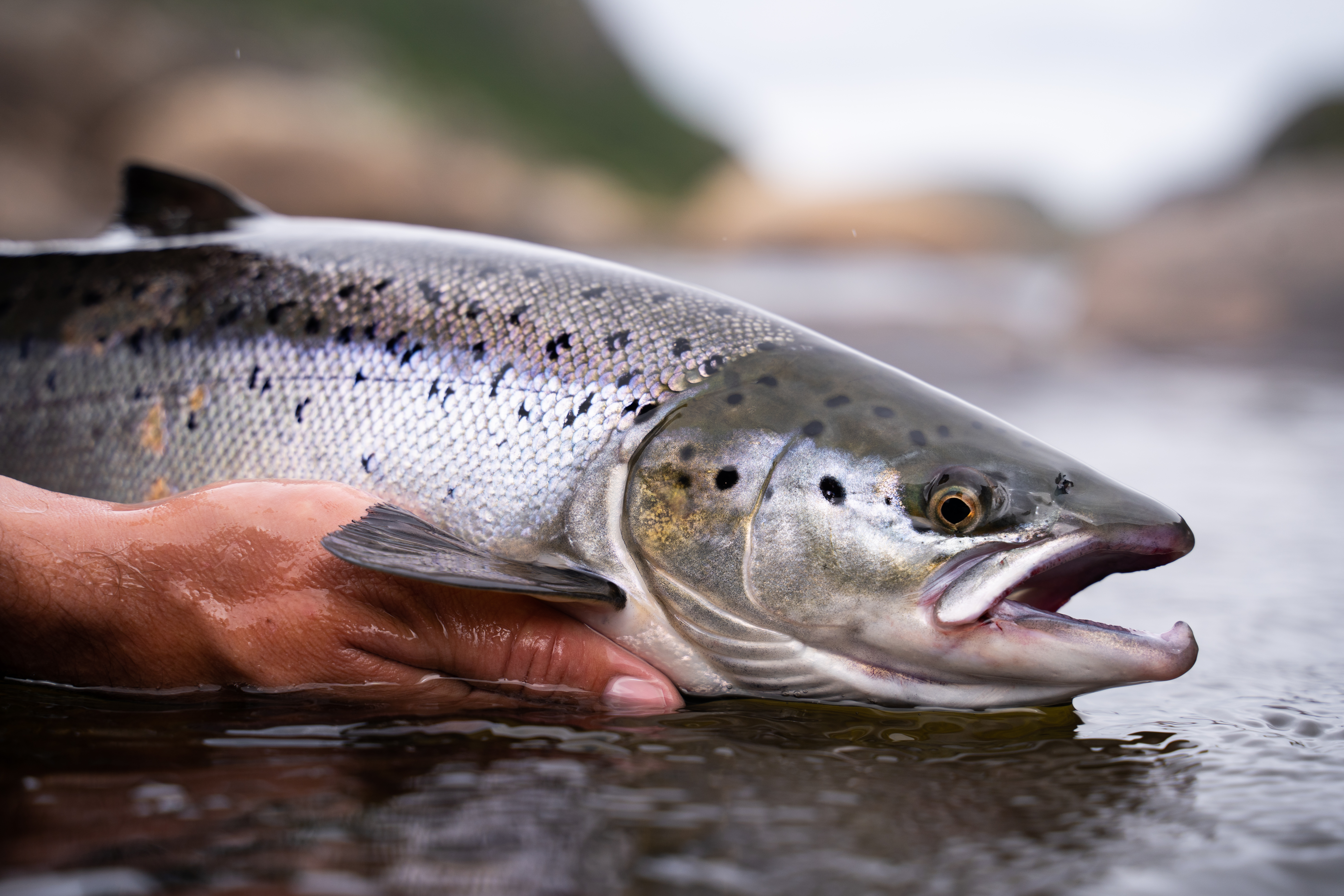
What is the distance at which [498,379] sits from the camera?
8.48 ft

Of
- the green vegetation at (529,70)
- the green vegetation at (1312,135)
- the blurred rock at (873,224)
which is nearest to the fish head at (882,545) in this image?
the green vegetation at (1312,135)

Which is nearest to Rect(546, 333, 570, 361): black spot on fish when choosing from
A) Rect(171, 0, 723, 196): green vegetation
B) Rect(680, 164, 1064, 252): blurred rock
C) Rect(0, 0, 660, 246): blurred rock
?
Rect(0, 0, 660, 246): blurred rock

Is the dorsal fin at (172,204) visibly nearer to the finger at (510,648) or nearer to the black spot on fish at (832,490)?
the finger at (510,648)

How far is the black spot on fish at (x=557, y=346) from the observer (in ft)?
8.48

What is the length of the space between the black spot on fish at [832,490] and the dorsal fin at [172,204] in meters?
2.02

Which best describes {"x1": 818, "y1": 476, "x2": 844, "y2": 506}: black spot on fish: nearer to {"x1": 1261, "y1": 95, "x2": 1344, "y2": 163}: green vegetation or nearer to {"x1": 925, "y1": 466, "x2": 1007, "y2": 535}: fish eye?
{"x1": 925, "y1": 466, "x2": 1007, "y2": 535}: fish eye

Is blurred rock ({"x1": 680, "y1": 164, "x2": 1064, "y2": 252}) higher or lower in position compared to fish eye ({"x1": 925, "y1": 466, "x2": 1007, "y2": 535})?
higher

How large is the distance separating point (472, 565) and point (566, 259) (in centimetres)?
103

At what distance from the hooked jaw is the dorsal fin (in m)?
2.40

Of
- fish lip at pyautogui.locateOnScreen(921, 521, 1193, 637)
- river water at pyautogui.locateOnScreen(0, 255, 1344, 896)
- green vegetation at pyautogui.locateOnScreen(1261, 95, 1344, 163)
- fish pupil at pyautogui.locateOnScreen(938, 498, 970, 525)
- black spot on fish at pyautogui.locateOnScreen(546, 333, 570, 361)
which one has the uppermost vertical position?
green vegetation at pyautogui.locateOnScreen(1261, 95, 1344, 163)

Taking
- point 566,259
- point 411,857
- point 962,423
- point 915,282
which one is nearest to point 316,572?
point 411,857

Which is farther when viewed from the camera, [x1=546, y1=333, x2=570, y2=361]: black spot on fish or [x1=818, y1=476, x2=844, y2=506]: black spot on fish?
[x1=546, y1=333, x2=570, y2=361]: black spot on fish

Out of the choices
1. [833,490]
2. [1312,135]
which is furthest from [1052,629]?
[1312,135]

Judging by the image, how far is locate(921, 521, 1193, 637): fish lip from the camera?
214 centimetres
